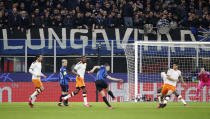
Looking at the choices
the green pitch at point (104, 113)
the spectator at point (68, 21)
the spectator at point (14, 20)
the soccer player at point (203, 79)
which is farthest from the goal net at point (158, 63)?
the green pitch at point (104, 113)

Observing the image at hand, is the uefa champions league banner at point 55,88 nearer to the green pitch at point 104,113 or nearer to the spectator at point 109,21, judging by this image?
the spectator at point 109,21

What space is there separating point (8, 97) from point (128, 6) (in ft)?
23.2

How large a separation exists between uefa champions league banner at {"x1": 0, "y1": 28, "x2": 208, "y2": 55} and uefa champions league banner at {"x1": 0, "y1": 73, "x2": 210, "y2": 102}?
1.19 meters

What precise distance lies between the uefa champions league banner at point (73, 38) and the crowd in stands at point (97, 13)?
0.32 m

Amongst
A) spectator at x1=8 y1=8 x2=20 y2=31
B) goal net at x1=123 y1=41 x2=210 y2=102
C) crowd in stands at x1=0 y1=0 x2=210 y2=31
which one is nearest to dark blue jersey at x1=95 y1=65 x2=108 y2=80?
goal net at x1=123 y1=41 x2=210 y2=102

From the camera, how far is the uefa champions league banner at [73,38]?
20438 mm

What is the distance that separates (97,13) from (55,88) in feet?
13.9

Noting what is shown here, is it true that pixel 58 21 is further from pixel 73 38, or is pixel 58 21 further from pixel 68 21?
pixel 73 38

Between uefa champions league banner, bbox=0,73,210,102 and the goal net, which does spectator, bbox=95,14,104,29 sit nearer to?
the goal net

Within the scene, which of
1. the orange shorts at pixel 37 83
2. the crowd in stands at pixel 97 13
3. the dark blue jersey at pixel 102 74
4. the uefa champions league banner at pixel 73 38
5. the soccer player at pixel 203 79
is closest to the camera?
the dark blue jersey at pixel 102 74

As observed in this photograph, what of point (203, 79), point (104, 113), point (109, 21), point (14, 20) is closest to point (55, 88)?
point (14, 20)

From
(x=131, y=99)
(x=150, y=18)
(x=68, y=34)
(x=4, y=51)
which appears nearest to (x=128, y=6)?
(x=150, y=18)

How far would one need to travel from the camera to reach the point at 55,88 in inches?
831

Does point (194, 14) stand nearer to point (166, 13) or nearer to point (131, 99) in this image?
point (166, 13)
